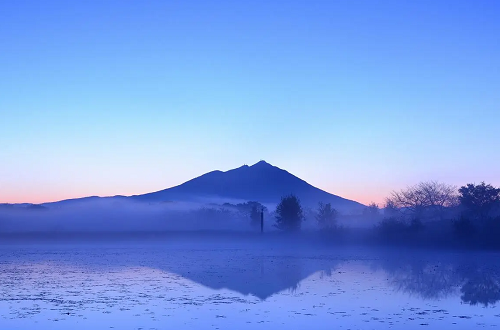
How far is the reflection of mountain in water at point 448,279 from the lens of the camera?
2605 centimetres

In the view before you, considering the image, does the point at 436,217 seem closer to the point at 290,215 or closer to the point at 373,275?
the point at 290,215

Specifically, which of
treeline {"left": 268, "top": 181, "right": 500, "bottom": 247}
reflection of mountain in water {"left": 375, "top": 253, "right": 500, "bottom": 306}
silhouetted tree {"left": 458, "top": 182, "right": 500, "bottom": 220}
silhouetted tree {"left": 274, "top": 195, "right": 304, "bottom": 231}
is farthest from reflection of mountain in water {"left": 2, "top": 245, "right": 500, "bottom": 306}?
silhouetted tree {"left": 274, "top": 195, "right": 304, "bottom": 231}

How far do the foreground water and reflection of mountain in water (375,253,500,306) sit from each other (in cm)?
6

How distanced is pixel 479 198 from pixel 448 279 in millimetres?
49585

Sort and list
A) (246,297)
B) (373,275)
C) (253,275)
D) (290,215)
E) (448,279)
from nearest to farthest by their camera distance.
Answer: (246,297) < (448,279) < (253,275) < (373,275) < (290,215)

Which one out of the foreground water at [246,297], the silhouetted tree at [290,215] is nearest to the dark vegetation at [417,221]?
the silhouetted tree at [290,215]

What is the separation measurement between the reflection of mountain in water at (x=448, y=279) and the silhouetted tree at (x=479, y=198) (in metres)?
35.4

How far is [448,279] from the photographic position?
107 feet

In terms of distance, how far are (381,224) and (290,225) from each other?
23357 mm

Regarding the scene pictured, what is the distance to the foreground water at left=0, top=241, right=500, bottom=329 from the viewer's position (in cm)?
1870

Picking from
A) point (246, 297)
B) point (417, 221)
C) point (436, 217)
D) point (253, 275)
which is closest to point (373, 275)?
point (253, 275)

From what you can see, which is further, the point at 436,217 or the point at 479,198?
the point at 436,217

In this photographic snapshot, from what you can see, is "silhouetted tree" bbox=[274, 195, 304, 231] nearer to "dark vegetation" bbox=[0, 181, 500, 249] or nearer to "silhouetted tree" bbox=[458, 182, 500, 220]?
"dark vegetation" bbox=[0, 181, 500, 249]

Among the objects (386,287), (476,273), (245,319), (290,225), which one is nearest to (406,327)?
(245,319)
